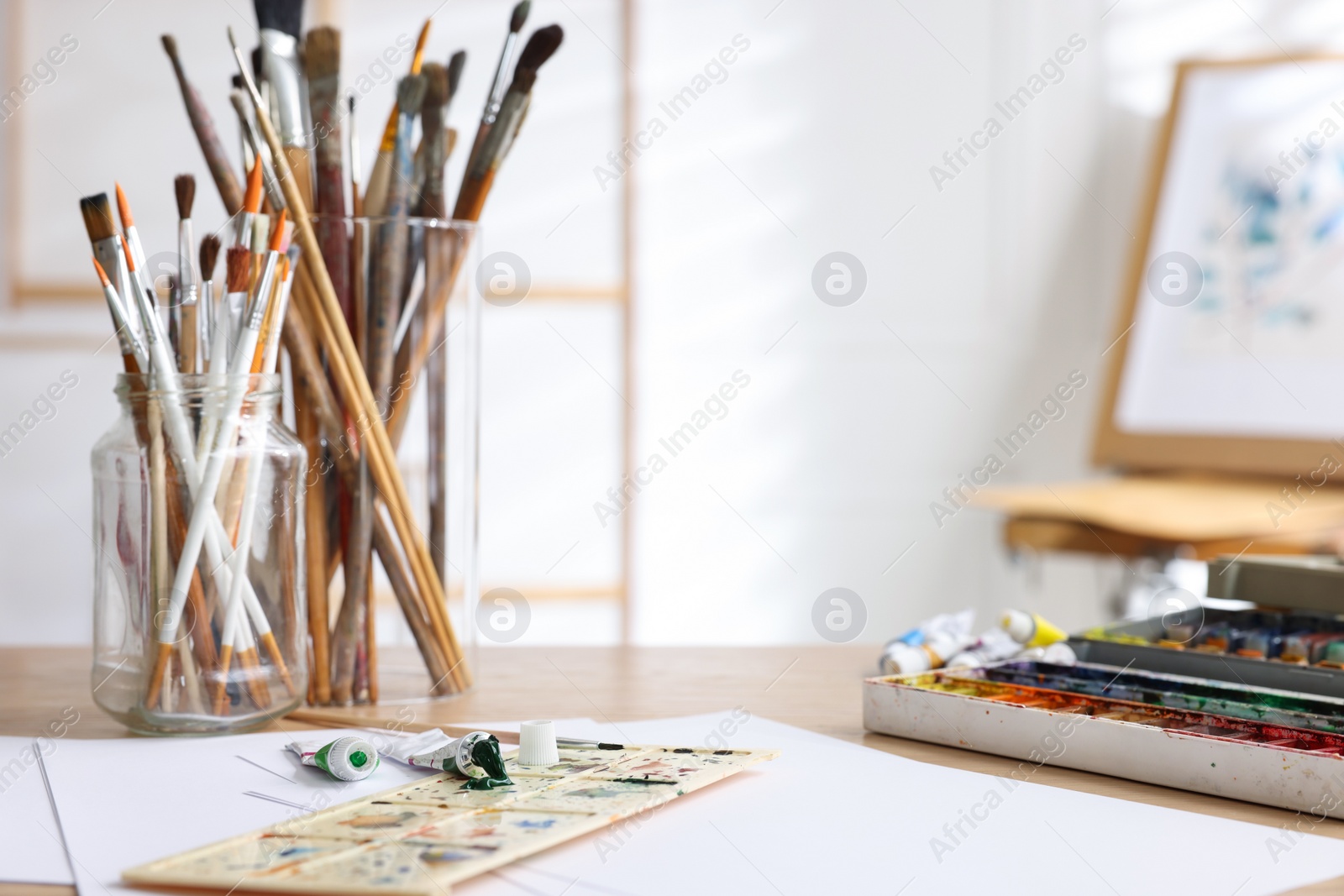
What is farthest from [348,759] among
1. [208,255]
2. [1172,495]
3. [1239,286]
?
[1239,286]

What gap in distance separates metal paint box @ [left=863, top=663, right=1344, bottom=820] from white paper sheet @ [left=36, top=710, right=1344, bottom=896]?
32mm

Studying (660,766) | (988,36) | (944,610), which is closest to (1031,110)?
(988,36)

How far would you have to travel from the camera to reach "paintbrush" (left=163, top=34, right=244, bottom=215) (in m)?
0.76

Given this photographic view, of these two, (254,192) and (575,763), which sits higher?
(254,192)

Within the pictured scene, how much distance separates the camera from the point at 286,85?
2.53ft

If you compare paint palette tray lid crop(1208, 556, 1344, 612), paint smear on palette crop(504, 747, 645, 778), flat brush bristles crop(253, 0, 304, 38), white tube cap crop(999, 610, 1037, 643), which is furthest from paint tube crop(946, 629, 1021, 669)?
flat brush bristles crop(253, 0, 304, 38)

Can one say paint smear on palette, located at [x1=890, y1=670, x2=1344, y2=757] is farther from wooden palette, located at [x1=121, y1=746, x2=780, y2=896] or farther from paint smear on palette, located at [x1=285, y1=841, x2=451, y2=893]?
paint smear on palette, located at [x1=285, y1=841, x2=451, y2=893]

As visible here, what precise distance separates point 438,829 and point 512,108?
468 mm

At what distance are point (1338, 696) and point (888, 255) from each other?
2.00 metres

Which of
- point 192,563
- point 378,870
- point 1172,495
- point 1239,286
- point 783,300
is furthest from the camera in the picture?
point 783,300

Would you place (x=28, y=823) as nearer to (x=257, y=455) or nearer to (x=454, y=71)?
(x=257, y=455)

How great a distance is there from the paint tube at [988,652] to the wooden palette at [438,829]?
0.21 m

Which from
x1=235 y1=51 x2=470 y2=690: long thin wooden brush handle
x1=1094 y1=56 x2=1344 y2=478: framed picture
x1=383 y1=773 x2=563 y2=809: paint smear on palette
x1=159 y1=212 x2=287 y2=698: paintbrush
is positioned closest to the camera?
x1=383 y1=773 x2=563 y2=809: paint smear on palette

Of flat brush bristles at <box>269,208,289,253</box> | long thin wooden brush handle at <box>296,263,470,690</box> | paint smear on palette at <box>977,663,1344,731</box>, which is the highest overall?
flat brush bristles at <box>269,208,289,253</box>
